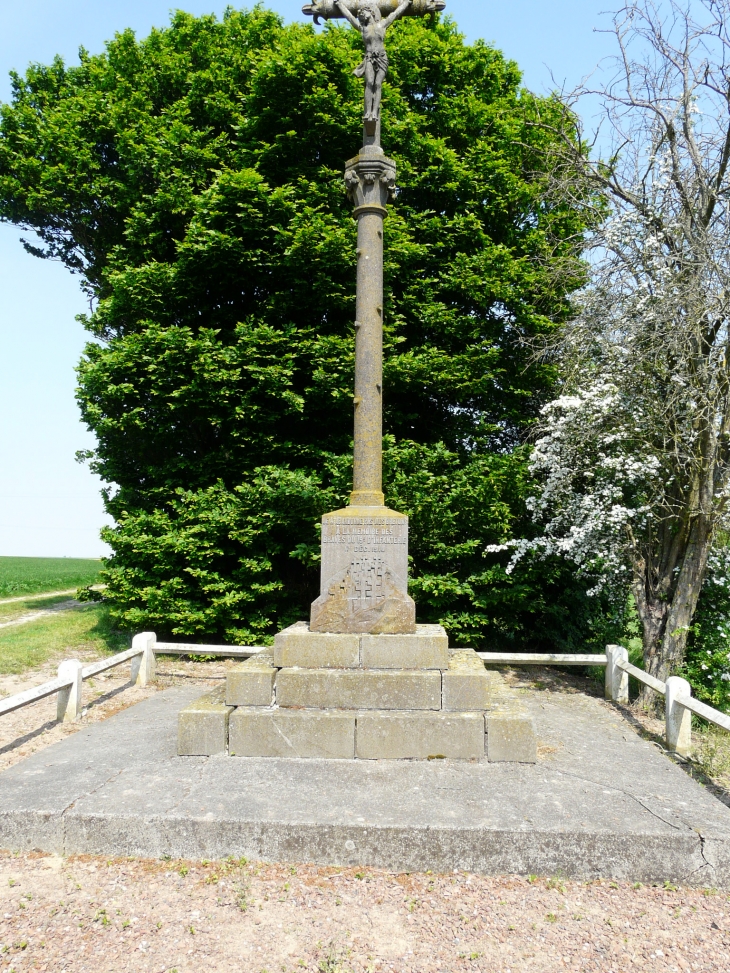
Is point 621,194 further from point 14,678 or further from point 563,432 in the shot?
point 14,678

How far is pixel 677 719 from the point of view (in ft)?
20.8

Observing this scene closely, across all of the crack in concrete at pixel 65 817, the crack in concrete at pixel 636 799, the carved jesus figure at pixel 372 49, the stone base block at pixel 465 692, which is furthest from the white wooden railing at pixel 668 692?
the carved jesus figure at pixel 372 49

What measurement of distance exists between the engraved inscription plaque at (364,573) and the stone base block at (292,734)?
96cm

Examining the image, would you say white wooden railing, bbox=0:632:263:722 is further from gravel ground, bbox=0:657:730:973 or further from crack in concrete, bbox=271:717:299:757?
crack in concrete, bbox=271:717:299:757

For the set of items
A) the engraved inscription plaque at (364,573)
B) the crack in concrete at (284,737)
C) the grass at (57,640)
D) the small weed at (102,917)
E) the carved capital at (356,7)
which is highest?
the carved capital at (356,7)

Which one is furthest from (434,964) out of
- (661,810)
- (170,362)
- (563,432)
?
(170,362)

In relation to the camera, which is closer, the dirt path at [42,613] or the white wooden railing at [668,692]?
the white wooden railing at [668,692]

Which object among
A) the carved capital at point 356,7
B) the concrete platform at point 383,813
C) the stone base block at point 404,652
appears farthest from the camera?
the carved capital at point 356,7

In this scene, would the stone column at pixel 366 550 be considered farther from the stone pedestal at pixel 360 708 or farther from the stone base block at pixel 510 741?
the stone base block at pixel 510 741

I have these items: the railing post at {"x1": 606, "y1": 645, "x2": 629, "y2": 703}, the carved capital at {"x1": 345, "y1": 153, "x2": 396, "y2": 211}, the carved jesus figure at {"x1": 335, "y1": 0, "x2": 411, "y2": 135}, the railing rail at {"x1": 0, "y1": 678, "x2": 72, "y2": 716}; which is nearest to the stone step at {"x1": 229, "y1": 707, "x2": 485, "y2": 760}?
the railing rail at {"x1": 0, "y1": 678, "x2": 72, "y2": 716}

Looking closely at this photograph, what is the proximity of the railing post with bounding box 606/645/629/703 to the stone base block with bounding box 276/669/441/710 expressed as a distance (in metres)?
3.91

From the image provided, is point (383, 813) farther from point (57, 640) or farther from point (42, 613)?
point (42, 613)

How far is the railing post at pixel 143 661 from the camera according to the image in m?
9.16

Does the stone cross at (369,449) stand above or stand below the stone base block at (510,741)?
above
